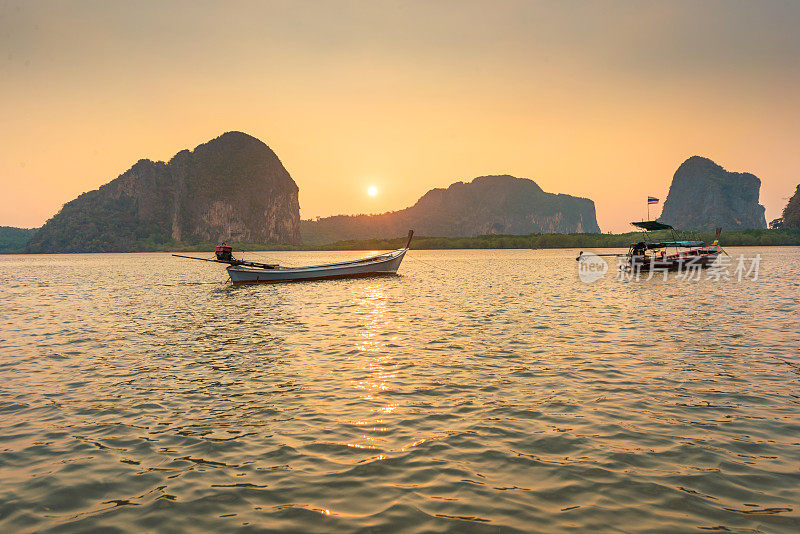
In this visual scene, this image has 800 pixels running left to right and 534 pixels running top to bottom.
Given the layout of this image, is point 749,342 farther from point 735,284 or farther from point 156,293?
point 156,293

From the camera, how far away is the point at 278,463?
282 inches

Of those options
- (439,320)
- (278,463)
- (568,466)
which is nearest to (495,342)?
(439,320)

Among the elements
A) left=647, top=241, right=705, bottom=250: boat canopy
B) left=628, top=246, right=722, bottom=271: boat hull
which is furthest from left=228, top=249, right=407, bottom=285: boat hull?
left=647, top=241, right=705, bottom=250: boat canopy

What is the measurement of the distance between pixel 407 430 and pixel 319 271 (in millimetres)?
42364

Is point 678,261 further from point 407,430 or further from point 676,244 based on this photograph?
point 407,430

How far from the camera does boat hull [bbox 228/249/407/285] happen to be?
153 feet

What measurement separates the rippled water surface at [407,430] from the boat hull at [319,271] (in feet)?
89.3

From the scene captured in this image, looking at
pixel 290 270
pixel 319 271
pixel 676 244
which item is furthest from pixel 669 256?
pixel 290 270

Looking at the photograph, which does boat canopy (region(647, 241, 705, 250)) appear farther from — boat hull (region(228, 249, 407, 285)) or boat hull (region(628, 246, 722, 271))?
boat hull (region(228, 249, 407, 285))

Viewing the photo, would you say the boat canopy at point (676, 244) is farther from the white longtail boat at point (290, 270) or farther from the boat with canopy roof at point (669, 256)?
the white longtail boat at point (290, 270)

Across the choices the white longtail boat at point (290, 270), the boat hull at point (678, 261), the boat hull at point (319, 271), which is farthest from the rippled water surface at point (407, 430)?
the boat hull at point (678, 261)

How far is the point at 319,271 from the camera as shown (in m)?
49.8

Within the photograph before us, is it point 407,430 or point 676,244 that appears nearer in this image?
point 407,430

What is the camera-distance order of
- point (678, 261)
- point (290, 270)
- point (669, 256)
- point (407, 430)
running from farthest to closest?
1. point (669, 256)
2. point (678, 261)
3. point (290, 270)
4. point (407, 430)
